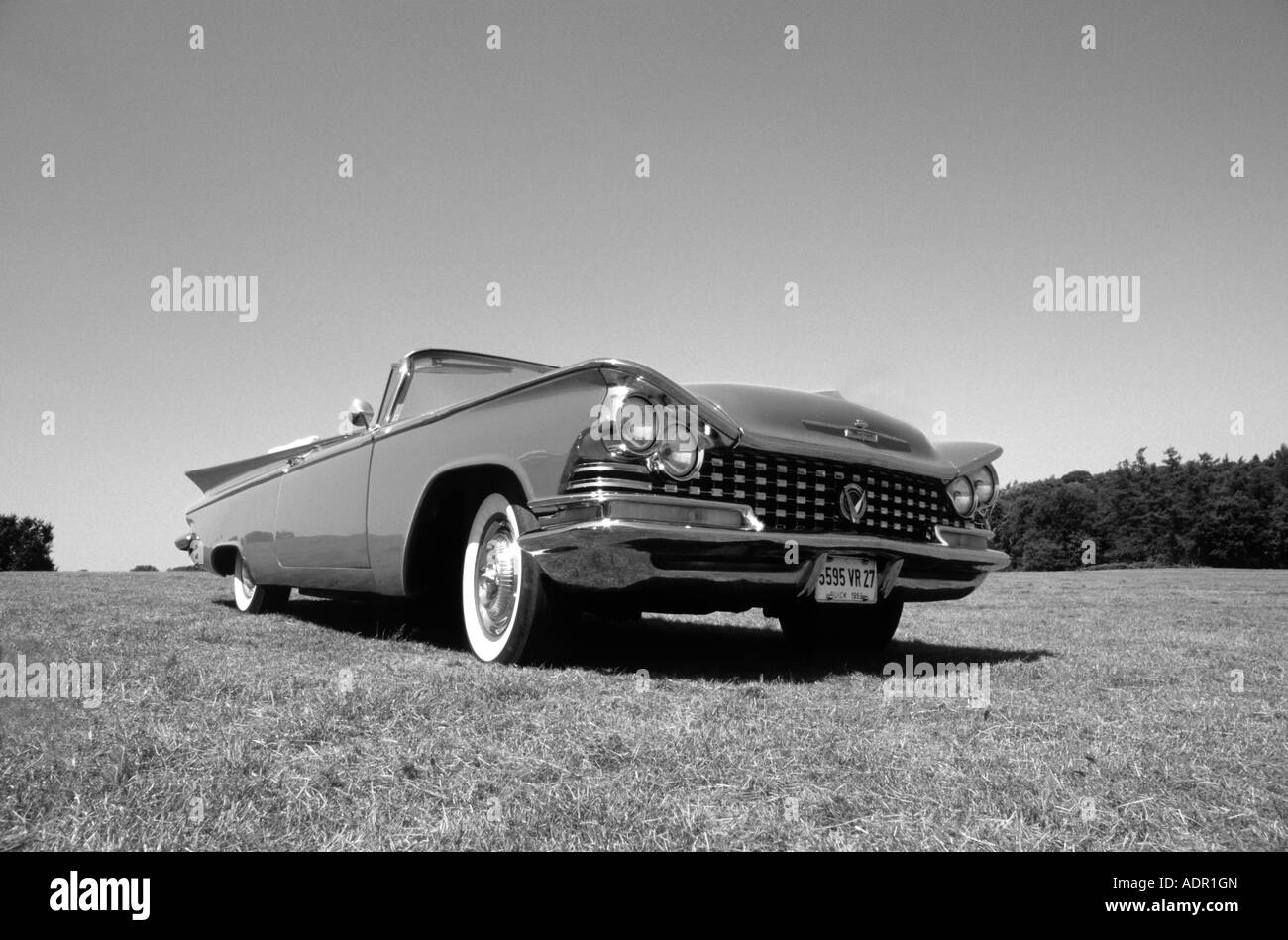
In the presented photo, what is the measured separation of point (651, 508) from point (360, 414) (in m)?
2.64

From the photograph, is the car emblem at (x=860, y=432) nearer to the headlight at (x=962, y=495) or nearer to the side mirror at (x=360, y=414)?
the headlight at (x=962, y=495)

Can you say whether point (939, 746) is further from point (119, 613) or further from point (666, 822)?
point (119, 613)

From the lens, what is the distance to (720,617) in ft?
22.4

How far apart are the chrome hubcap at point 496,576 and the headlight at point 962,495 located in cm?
204

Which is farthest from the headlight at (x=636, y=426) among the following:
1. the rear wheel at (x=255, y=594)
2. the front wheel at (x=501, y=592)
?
the rear wheel at (x=255, y=594)

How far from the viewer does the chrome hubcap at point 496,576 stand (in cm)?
357

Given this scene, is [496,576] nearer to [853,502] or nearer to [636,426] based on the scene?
[636,426]

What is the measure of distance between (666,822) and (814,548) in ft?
5.77

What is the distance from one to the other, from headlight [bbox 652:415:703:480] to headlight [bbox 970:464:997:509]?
69.5 inches

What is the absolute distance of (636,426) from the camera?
121 inches

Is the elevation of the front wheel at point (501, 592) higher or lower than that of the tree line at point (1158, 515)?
higher

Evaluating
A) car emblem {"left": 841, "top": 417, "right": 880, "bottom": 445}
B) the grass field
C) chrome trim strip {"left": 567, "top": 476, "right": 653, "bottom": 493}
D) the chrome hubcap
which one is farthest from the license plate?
the chrome hubcap

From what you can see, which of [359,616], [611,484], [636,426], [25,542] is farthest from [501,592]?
[25,542]
